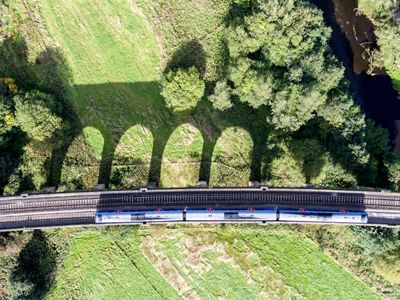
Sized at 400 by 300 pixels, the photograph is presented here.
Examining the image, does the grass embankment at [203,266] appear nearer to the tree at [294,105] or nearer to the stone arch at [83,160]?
the stone arch at [83,160]

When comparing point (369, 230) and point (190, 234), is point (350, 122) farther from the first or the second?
point (190, 234)

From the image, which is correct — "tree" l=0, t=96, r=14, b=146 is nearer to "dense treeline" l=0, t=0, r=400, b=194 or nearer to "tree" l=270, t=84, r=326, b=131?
"dense treeline" l=0, t=0, r=400, b=194

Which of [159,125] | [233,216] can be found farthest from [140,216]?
[159,125]

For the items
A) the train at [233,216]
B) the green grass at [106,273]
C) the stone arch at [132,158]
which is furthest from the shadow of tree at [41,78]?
the train at [233,216]

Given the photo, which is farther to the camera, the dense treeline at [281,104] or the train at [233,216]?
the dense treeline at [281,104]

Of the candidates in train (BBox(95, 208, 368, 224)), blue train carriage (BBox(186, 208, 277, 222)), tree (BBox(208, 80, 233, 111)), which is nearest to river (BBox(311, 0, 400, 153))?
train (BBox(95, 208, 368, 224))

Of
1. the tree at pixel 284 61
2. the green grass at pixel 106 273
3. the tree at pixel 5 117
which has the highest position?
the tree at pixel 284 61

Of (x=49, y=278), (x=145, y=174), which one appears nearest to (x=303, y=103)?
(x=145, y=174)

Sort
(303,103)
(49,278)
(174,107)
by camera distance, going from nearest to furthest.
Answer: (303,103) < (174,107) < (49,278)
